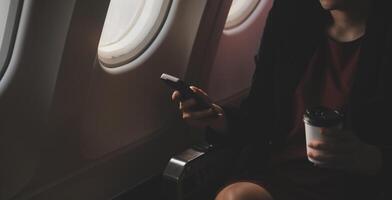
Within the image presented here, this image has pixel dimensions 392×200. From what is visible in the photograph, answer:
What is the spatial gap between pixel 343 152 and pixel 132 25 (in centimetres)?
109

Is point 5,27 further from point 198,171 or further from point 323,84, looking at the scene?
point 323,84

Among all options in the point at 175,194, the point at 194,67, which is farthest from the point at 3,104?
the point at 194,67

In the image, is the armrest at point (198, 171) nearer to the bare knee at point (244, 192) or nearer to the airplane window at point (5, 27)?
the bare knee at point (244, 192)


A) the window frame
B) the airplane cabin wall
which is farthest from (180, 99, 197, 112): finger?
the window frame

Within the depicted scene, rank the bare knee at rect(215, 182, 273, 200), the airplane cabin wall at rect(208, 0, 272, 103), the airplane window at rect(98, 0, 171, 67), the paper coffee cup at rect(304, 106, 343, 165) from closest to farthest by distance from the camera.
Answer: the paper coffee cup at rect(304, 106, 343, 165)
the bare knee at rect(215, 182, 273, 200)
the airplane window at rect(98, 0, 171, 67)
the airplane cabin wall at rect(208, 0, 272, 103)

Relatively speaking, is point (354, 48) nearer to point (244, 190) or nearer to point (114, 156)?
point (244, 190)

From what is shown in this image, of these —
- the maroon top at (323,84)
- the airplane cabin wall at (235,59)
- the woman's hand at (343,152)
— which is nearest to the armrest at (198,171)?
the maroon top at (323,84)

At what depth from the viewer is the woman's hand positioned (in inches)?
41.8

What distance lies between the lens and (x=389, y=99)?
129cm

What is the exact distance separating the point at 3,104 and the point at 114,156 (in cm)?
61

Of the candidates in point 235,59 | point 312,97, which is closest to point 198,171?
point 312,97

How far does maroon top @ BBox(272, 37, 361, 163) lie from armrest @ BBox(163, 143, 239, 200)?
173 mm

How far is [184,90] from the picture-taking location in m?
1.32

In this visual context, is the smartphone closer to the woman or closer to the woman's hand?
the woman
